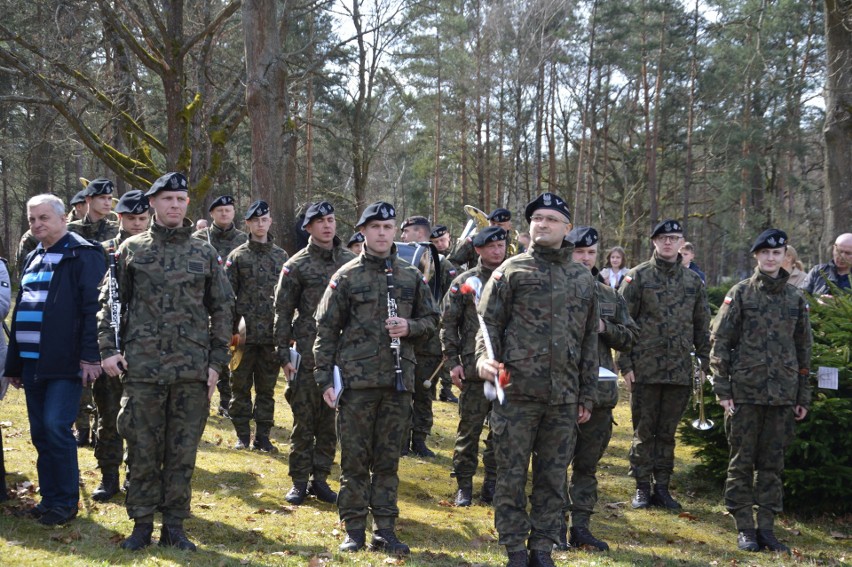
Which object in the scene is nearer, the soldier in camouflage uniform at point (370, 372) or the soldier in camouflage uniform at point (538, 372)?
the soldier in camouflage uniform at point (538, 372)

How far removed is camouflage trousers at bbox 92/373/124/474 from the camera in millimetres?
7105

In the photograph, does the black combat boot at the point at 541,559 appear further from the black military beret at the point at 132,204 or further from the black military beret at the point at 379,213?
the black military beret at the point at 132,204

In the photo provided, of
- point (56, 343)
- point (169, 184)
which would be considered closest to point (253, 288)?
point (56, 343)

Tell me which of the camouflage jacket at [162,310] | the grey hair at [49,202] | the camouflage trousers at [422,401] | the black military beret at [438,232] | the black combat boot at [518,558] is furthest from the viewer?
the black military beret at [438,232]

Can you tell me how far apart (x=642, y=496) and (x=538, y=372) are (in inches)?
131

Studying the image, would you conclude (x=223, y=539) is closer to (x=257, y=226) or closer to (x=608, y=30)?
(x=257, y=226)

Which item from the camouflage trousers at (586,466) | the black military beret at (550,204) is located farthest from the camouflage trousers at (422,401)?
the black military beret at (550,204)

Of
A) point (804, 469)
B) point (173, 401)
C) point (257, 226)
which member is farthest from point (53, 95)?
point (804, 469)

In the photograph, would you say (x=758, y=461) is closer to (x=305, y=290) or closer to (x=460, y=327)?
(x=460, y=327)

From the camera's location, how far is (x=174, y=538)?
5773 mm

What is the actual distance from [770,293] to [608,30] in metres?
31.0

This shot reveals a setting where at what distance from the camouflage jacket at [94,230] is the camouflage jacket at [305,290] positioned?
259 centimetres

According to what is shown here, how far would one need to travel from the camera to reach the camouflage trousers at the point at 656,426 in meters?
7.94

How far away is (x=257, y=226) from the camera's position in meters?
8.98
